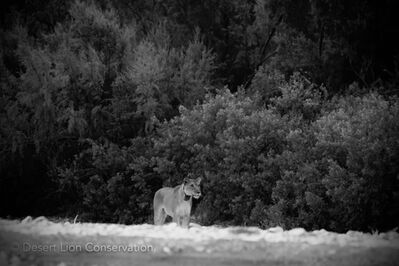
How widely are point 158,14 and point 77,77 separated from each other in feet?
22.7

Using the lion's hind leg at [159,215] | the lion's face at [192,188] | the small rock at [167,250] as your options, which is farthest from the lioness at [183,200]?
the small rock at [167,250]

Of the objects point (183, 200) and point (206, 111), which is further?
point (206, 111)

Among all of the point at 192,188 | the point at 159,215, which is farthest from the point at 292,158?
the point at 192,188

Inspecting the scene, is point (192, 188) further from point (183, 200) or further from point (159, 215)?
point (159, 215)

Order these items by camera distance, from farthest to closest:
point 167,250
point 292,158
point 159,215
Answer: point 292,158 → point 159,215 → point 167,250

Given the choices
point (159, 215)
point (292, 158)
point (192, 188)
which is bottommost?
point (159, 215)

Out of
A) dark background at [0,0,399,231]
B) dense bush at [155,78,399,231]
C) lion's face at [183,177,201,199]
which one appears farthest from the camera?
dark background at [0,0,399,231]

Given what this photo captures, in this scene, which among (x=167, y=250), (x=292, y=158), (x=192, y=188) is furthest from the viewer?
(x=292, y=158)

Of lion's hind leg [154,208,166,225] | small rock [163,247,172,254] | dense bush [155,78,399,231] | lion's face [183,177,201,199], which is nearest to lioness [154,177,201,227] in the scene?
lion's face [183,177,201,199]

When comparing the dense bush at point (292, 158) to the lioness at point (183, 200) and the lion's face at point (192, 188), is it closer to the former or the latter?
the lioness at point (183, 200)

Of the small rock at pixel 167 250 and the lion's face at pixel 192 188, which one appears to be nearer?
the small rock at pixel 167 250

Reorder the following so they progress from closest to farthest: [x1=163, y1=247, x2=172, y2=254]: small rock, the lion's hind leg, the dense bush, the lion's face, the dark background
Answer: [x1=163, y1=247, x2=172, y2=254]: small rock
the lion's face
the lion's hind leg
the dense bush
the dark background

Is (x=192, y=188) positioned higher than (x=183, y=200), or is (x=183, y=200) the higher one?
(x=192, y=188)

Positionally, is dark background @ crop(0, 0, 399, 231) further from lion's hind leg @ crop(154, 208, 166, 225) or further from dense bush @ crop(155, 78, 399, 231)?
lion's hind leg @ crop(154, 208, 166, 225)
